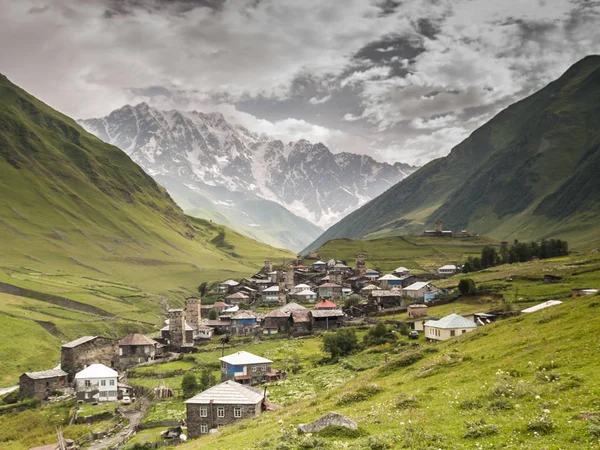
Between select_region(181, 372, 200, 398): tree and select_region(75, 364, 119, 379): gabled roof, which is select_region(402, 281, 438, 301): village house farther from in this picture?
select_region(75, 364, 119, 379): gabled roof

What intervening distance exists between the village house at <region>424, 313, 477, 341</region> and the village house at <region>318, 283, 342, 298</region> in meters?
82.3

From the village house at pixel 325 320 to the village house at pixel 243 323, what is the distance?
18.4 m

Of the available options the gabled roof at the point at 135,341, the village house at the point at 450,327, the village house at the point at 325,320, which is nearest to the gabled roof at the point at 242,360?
the village house at the point at 450,327

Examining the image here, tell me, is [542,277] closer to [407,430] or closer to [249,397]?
[249,397]

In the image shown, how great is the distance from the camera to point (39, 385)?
8694 centimetres

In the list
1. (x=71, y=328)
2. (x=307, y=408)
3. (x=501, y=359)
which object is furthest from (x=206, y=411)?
(x=71, y=328)

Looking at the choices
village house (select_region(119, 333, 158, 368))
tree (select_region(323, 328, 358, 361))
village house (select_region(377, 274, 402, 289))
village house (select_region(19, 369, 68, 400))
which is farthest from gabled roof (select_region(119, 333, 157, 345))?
village house (select_region(377, 274, 402, 289))

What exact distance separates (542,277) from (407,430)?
315 ft

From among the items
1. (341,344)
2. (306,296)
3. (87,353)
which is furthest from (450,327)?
(306,296)

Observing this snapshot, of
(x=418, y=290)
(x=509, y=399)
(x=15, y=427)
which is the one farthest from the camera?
(x=418, y=290)

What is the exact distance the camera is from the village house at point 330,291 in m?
161

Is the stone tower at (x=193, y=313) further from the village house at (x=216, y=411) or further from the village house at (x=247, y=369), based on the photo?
the village house at (x=216, y=411)

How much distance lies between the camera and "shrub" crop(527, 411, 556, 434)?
20.4 metres

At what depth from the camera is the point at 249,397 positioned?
50.4 metres
